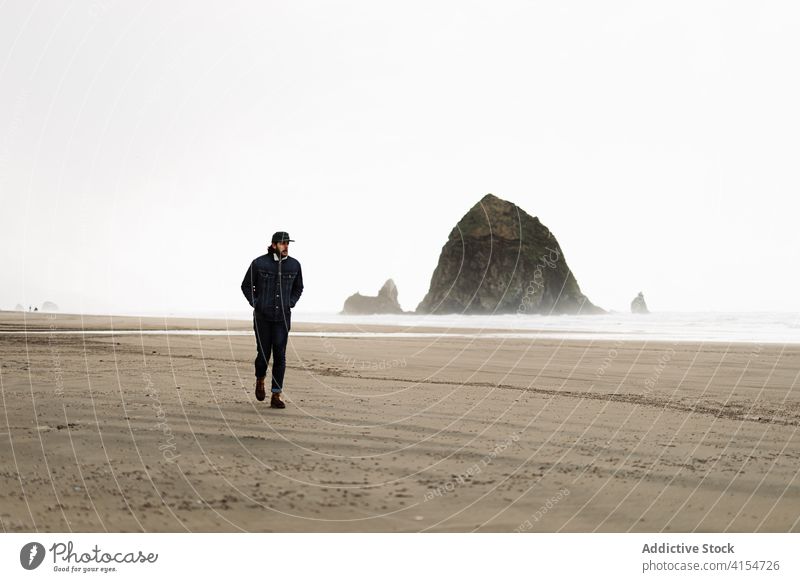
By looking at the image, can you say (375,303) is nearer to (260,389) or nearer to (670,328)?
(670,328)

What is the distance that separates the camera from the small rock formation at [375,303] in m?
67.7

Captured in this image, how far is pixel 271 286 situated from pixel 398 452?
3.16 meters

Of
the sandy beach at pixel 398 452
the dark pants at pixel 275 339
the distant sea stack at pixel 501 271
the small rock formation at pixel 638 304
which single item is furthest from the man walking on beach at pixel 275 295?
the small rock formation at pixel 638 304

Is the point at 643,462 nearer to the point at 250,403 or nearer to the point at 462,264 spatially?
the point at 250,403

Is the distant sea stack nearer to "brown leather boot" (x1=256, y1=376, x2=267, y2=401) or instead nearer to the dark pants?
"brown leather boot" (x1=256, y1=376, x2=267, y2=401)

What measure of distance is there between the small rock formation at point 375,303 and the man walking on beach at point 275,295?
190 ft

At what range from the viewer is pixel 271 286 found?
8.11 metres

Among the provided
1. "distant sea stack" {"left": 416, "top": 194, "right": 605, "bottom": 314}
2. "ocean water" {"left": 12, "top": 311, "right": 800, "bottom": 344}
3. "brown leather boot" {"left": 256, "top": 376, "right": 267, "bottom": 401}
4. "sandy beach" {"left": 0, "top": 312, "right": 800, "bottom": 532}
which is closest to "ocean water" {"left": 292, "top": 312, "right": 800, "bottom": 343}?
"ocean water" {"left": 12, "top": 311, "right": 800, "bottom": 344}

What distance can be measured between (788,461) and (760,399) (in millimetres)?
4006

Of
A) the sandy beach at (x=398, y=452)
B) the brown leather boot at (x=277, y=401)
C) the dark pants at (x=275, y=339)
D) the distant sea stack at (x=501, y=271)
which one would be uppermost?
the distant sea stack at (x=501, y=271)

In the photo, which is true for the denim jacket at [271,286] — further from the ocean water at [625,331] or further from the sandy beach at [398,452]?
the ocean water at [625,331]

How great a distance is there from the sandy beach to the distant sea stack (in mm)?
63018
